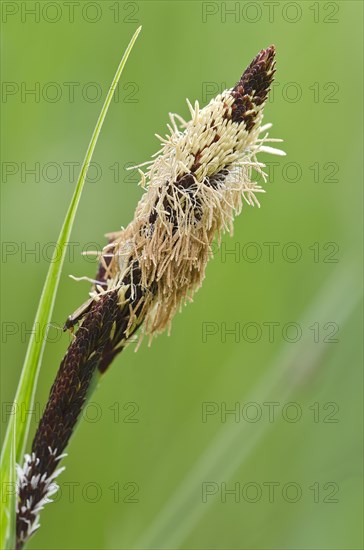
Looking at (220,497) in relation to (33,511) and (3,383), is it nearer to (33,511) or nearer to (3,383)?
(3,383)

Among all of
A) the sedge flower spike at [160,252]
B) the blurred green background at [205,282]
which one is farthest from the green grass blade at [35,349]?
the blurred green background at [205,282]

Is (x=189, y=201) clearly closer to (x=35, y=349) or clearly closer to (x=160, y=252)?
(x=160, y=252)

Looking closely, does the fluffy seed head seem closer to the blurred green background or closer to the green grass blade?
the green grass blade

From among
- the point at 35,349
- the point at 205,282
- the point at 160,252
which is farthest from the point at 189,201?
the point at 205,282

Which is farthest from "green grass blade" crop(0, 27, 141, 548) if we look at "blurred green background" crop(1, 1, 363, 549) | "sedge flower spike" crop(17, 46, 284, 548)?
"blurred green background" crop(1, 1, 363, 549)

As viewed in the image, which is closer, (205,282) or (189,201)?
(189,201)

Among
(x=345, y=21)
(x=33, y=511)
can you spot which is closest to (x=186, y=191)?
(x=33, y=511)
